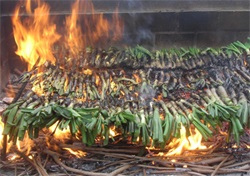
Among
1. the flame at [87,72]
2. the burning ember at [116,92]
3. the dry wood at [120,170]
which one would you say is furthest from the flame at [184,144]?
the flame at [87,72]

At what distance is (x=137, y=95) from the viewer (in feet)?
10.00

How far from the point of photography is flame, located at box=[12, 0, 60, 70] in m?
3.61

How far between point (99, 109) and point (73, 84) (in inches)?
21.1

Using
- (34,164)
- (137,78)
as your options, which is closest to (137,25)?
(137,78)

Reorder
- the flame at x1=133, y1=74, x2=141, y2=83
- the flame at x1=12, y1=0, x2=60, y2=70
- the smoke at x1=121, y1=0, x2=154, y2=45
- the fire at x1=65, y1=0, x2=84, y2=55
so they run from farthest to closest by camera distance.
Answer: the smoke at x1=121, y1=0, x2=154, y2=45 < the fire at x1=65, y1=0, x2=84, y2=55 < the flame at x1=12, y1=0, x2=60, y2=70 < the flame at x1=133, y1=74, x2=141, y2=83

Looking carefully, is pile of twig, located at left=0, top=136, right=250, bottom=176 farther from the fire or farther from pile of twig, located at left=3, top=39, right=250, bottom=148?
the fire

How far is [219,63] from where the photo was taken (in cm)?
351

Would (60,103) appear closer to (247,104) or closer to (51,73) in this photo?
(51,73)

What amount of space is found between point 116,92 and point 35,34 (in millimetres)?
1261

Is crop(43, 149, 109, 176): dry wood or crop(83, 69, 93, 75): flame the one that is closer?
crop(43, 149, 109, 176): dry wood

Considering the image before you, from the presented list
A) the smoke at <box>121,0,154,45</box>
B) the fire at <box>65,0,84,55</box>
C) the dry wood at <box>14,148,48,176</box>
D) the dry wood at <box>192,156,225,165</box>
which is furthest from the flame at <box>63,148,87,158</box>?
the smoke at <box>121,0,154,45</box>

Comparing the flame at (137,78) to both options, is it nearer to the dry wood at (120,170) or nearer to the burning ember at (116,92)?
the burning ember at (116,92)

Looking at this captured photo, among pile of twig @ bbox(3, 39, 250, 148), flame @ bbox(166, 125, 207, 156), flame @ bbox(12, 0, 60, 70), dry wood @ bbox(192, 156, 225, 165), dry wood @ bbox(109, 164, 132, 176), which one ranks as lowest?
dry wood @ bbox(109, 164, 132, 176)

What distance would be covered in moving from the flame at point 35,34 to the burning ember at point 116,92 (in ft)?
0.03
